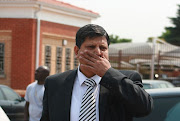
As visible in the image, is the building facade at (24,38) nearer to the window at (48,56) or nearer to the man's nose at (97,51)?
the window at (48,56)

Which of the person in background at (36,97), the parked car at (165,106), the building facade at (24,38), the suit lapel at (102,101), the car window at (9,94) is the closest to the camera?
the suit lapel at (102,101)

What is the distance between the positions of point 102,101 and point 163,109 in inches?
55.9

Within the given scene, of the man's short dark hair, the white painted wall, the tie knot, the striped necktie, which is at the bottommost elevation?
the striped necktie

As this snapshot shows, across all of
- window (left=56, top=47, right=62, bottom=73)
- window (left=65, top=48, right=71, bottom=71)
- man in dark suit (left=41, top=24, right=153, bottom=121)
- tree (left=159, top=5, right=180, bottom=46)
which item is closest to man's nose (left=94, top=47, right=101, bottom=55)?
man in dark suit (left=41, top=24, right=153, bottom=121)

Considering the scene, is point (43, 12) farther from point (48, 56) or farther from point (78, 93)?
point (78, 93)

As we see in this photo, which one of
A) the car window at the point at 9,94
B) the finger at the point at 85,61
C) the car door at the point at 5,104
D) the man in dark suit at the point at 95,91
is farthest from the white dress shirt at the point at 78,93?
the car window at the point at 9,94

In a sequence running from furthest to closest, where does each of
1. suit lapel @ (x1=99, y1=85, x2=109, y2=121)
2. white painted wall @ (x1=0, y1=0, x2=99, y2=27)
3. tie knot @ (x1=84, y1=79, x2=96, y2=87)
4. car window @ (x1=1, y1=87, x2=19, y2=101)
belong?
white painted wall @ (x1=0, y1=0, x2=99, y2=27) < car window @ (x1=1, y1=87, x2=19, y2=101) < tie knot @ (x1=84, y1=79, x2=96, y2=87) < suit lapel @ (x1=99, y1=85, x2=109, y2=121)

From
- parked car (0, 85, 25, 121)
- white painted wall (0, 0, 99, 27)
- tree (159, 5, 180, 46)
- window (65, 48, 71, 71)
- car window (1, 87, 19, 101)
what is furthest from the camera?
tree (159, 5, 180, 46)

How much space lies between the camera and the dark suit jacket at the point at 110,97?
2.57m

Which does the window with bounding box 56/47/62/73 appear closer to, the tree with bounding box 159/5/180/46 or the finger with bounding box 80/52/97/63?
the finger with bounding box 80/52/97/63

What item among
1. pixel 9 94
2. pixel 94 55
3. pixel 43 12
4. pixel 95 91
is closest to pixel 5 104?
pixel 9 94

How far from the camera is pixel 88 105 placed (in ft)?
8.98

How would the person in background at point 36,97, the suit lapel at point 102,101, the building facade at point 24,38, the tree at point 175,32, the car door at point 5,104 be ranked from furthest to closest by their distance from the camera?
the tree at point 175,32
the building facade at point 24,38
the car door at point 5,104
the person in background at point 36,97
the suit lapel at point 102,101

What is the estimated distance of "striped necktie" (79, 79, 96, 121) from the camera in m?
2.70
